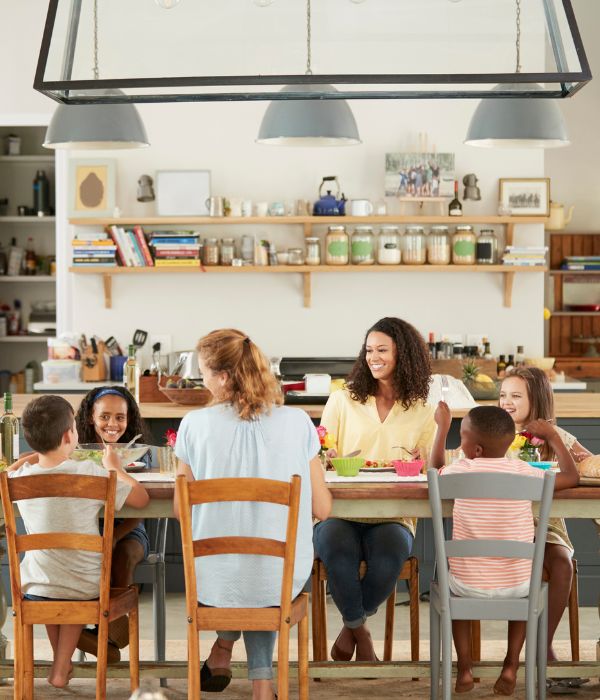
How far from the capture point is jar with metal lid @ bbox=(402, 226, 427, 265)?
646 centimetres

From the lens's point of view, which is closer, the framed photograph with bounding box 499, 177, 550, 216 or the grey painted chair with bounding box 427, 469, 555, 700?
the grey painted chair with bounding box 427, 469, 555, 700

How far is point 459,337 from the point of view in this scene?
21.8 feet

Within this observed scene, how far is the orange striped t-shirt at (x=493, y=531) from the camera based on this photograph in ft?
9.23

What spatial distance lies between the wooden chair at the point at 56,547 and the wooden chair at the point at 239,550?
231 millimetres

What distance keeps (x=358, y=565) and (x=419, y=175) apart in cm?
371

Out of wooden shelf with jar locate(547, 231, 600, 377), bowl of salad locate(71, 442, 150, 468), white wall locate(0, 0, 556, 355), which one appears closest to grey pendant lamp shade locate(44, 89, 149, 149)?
bowl of salad locate(71, 442, 150, 468)

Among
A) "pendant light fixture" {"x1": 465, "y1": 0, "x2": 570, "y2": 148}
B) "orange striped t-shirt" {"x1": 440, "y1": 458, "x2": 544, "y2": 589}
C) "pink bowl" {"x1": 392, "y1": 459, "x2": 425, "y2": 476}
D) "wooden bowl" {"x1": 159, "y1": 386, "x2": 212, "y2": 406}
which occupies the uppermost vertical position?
"pendant light fixture" {"x1": 465, "y1": 0, "x2": 570, "y2": 148}

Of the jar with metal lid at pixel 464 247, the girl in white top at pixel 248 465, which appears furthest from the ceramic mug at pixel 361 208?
the girl in white top at pixel 248 465

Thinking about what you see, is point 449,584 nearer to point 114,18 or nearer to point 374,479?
point 374,479

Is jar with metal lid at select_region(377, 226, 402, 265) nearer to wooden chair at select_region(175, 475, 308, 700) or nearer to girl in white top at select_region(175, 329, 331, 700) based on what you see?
girl in white top at select_region(175, 329, 331, 700)

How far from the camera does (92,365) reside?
21.3ft

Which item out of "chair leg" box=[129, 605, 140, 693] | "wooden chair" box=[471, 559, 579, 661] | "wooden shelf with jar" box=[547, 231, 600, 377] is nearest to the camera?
"chair leg" box=[129, 605, 140, 693]

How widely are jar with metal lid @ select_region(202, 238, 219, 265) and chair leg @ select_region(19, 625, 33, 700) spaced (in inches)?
152

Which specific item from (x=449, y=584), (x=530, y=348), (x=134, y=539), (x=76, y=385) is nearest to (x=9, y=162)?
(x=76, y=385)
